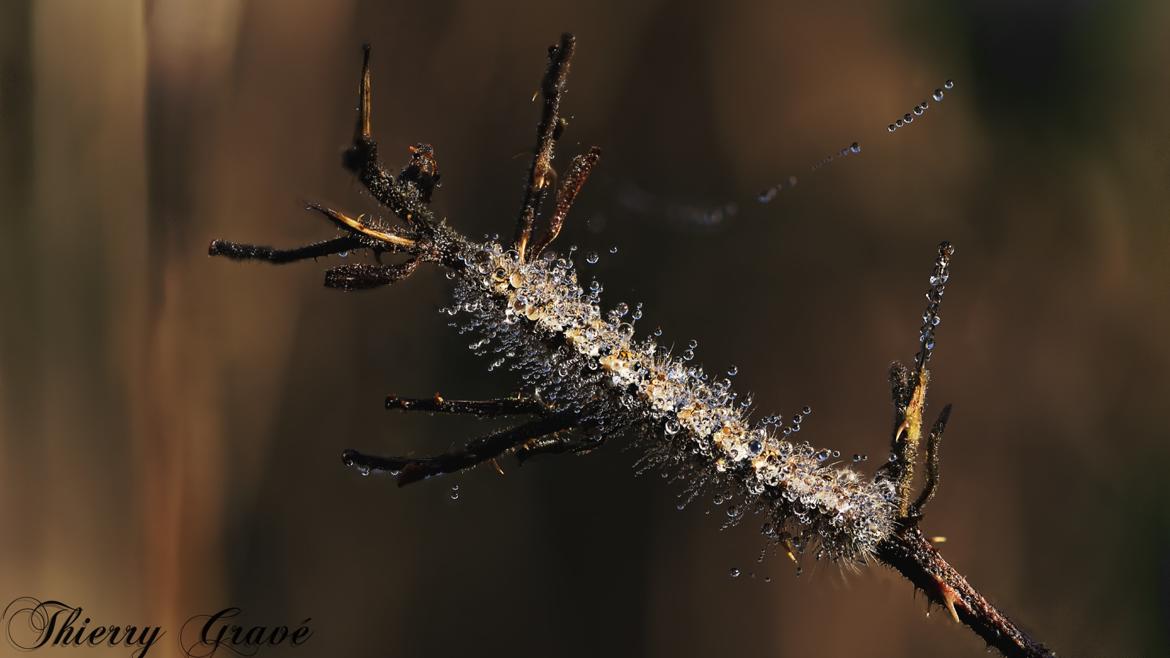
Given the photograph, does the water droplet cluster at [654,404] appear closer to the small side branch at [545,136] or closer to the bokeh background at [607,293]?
the small side branch at [545,136]

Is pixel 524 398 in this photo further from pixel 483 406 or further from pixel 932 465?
pixel 932 465

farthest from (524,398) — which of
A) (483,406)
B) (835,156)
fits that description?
(835,156)

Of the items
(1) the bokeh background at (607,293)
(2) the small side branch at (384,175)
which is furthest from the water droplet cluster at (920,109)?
(2) the small side branch at (384,175)

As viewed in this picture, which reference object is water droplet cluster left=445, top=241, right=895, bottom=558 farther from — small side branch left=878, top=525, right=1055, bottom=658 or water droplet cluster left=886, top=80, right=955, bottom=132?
water droplet cluster left=886, top=80, right=955, bottom=132

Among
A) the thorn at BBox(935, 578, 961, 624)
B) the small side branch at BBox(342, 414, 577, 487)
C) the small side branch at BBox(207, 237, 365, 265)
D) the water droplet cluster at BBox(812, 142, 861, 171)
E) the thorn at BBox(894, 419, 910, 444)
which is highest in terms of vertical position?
the water droplet cluster at BBox(812, 142, 861, 171)

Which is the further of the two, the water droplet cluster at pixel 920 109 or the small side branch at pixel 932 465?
the water droplet cluster at pixel 920 109

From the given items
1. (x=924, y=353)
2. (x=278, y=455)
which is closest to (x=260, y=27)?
(x=278, y=455)

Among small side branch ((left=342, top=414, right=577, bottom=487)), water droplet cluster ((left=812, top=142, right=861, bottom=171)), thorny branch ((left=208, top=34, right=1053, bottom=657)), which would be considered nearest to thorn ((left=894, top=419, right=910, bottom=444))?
thorny branch ((left=208, top=34, right=1053, bottom=657))
